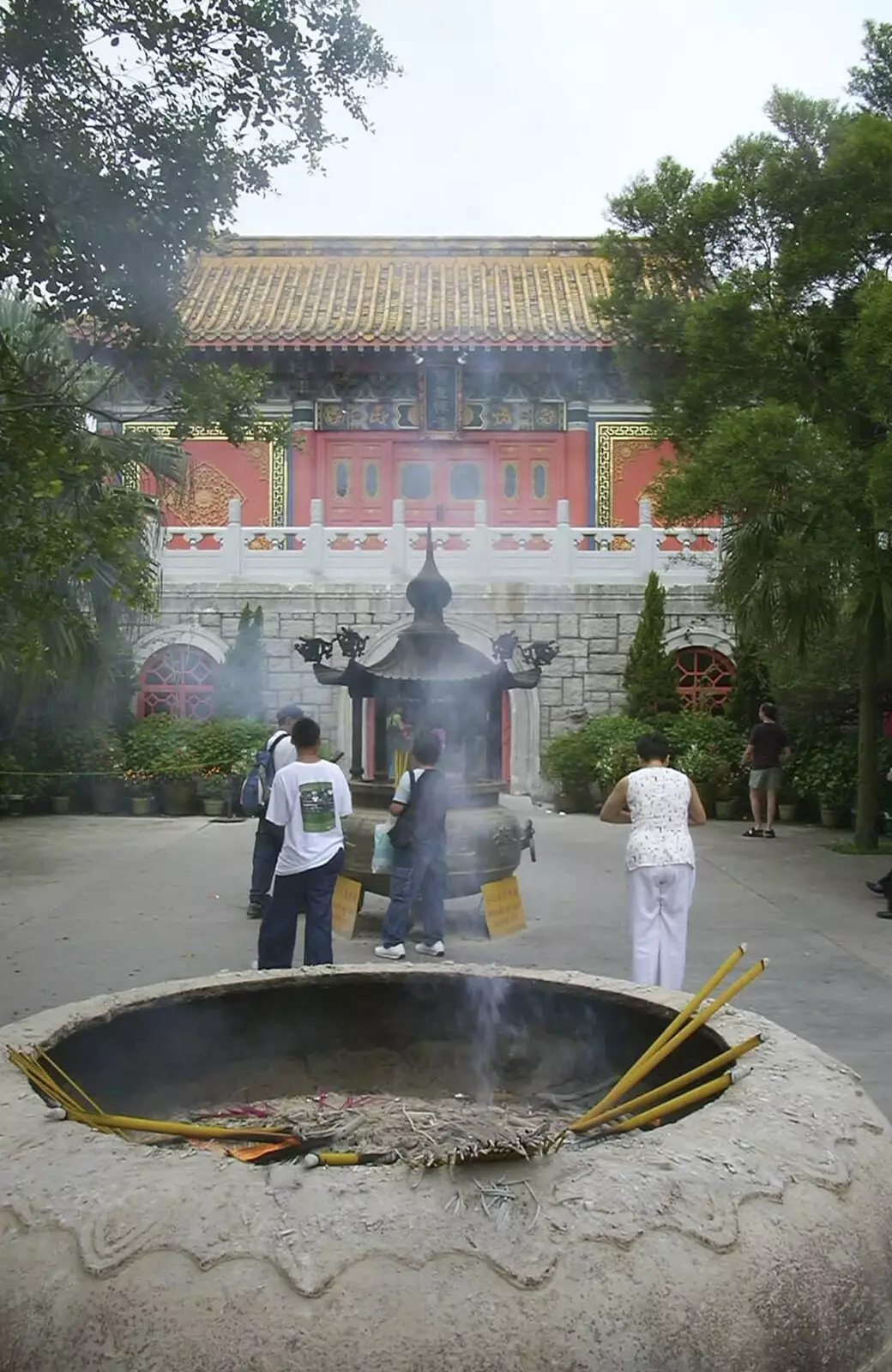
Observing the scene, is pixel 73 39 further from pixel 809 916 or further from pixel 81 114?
pixel 809 916

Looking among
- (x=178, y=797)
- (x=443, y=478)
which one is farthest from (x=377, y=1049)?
(x=443, y=478)

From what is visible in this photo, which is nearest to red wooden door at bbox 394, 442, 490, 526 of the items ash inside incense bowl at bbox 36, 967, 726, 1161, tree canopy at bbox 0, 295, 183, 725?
tree canopy at bbox 0, 295, 183, 725

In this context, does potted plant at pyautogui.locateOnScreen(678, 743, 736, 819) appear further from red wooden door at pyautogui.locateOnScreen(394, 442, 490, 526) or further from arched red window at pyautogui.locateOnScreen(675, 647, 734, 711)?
red wooden door at pyautogui.locateOnScreen(394, 442, 490, 526)

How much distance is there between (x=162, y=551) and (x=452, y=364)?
5.06 metres

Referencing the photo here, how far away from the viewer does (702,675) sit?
17438mm

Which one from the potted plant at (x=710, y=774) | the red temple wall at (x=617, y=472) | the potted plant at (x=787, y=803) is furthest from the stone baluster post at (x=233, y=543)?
the potted plant at (x=787, y=803)

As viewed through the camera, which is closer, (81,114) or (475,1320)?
(475,1320)

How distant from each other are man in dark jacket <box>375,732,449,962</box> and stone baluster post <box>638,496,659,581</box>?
1089 centimetres

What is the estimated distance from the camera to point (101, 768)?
15.8 metres

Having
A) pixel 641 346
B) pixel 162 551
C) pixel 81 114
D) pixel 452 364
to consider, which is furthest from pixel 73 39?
pixel 162 551

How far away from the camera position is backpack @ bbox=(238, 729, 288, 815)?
7.70 m

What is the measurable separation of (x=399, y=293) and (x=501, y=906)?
992 cm

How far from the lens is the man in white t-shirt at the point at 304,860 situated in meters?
5.34

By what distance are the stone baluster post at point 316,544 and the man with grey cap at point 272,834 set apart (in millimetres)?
9356
